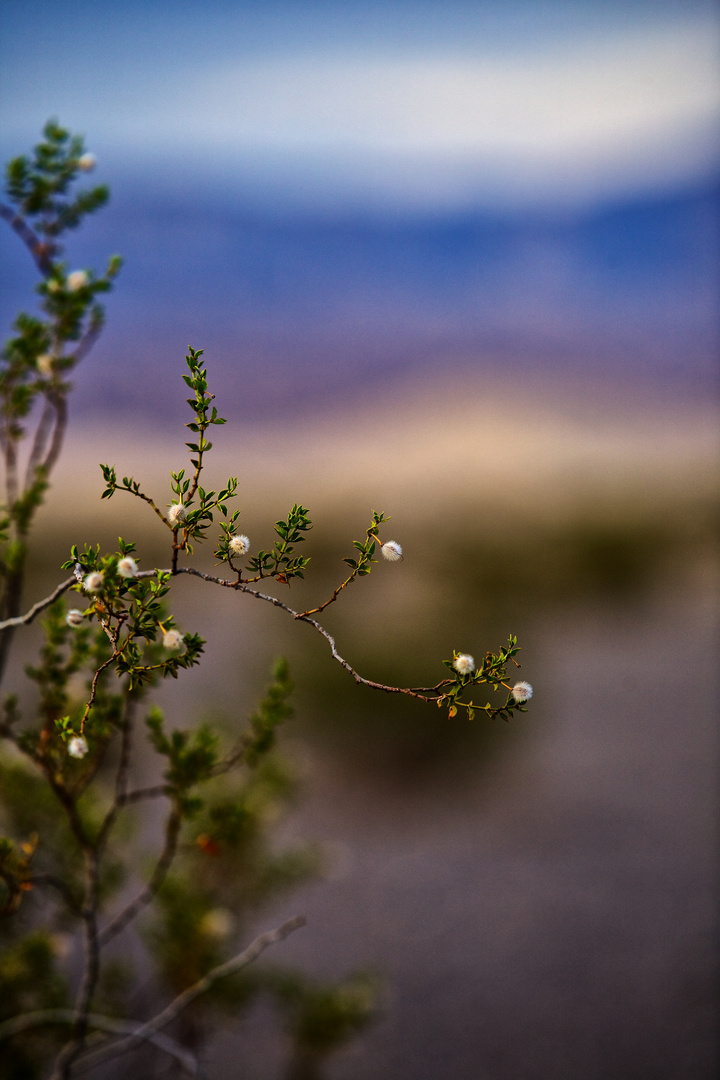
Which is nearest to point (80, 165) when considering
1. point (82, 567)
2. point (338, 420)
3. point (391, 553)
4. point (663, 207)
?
point (82, 567)

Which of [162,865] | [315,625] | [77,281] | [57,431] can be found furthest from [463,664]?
[77,281]

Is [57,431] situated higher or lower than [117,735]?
higher

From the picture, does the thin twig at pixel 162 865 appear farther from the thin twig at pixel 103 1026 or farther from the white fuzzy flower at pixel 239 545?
the white fuzzy flower at pixel 239 545

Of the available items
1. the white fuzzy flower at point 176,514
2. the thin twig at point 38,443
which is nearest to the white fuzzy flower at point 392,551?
the white fuzzy flower at point 176,514

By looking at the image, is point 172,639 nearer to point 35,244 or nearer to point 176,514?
point 176,514

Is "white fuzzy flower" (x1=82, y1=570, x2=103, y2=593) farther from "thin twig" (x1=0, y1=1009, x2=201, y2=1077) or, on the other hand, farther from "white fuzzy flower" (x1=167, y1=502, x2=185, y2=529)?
"thin twig" (x1=0, y1=1009, x2=201, y2=1077)

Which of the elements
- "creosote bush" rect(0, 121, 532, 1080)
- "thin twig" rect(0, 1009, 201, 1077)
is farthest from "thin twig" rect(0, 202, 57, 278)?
"thin twig" rect(0, 1009, 201, 1077)
